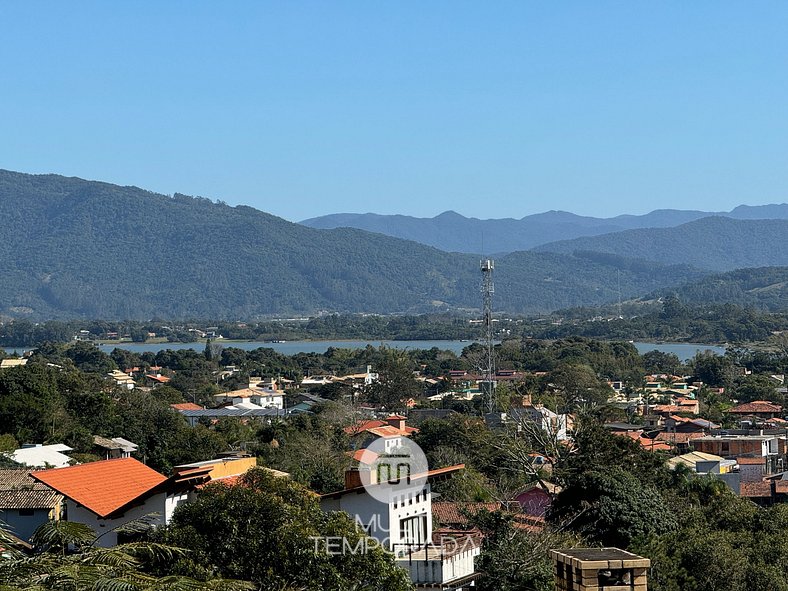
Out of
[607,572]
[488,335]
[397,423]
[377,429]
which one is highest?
[488,335]

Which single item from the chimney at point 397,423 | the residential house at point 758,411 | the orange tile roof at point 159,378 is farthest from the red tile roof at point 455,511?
the orange tile roof at point 159,378

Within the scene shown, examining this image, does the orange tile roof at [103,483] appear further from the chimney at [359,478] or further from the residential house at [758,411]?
the residential house at [758,411]

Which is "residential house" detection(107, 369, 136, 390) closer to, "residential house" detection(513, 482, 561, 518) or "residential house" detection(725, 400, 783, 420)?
"residential house" detection(725, 400, 783, 420)

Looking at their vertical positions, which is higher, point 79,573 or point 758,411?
point 79,573

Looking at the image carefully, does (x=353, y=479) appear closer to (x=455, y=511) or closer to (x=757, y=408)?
(x=455, y=511)

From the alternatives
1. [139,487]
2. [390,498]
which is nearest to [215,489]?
[390,498]

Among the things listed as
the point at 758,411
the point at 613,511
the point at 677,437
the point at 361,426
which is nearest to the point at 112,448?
the point at 361,426

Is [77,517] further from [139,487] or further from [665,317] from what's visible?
[665,317]
